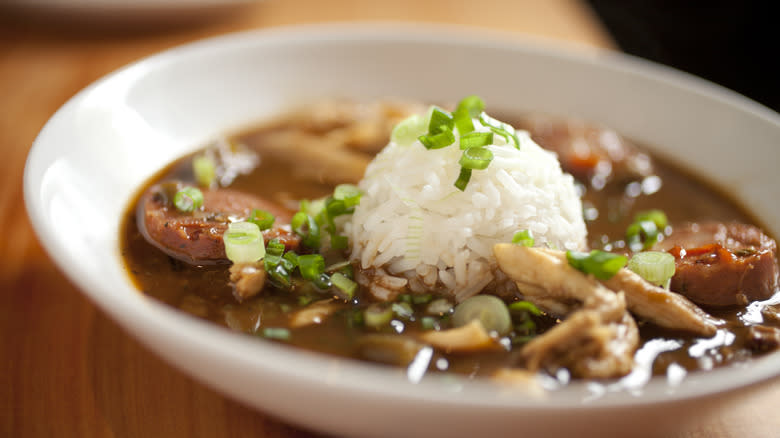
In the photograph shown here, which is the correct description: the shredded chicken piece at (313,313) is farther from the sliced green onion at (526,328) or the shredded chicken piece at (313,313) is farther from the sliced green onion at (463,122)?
the sliced green onion at (463,122)

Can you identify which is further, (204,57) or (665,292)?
(204,57)

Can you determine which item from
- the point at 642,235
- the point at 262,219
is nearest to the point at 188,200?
the point at 262,219

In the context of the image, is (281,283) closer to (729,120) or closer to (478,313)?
(478,313)

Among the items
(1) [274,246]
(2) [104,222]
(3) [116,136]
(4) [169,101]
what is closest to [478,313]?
(1) [274,246]

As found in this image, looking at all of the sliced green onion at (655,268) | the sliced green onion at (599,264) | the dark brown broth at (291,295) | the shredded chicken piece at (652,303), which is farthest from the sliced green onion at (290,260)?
the sliced green onion at (655,268)

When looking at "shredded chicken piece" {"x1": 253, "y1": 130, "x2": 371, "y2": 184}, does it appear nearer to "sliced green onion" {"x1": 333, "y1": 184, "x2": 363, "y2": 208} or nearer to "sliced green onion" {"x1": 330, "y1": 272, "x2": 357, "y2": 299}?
"sliced green onion" {"x1": 333, "y1": 184, "x2": 363, "y2": 208}

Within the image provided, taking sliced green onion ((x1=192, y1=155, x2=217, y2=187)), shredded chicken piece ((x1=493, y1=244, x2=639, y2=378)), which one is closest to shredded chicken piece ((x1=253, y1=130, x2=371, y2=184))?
sliced green onion ((x1=192, y1=155, x2=217, y2=187))
